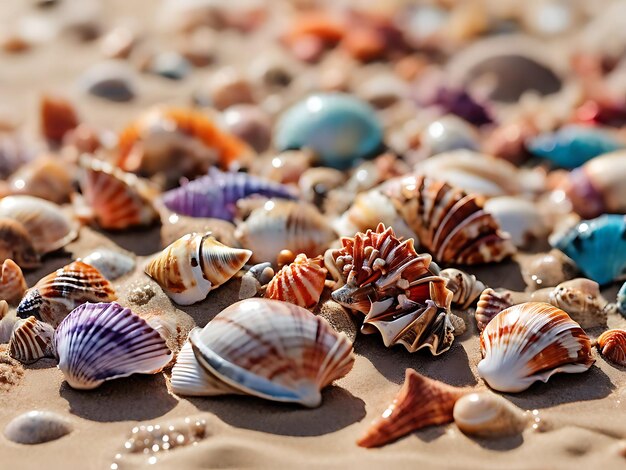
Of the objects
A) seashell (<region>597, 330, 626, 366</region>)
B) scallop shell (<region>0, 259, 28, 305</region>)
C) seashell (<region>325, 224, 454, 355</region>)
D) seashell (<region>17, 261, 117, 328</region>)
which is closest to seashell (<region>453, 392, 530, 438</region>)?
seashell (<region>325, 224, 454, 355</region>)

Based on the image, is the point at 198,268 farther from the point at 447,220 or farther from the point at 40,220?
the point at 447,220

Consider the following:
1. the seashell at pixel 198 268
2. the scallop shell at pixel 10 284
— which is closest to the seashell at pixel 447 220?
the seashell at pixel 198 268

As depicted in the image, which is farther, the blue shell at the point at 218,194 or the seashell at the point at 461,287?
the blue shell at the point at 218,194

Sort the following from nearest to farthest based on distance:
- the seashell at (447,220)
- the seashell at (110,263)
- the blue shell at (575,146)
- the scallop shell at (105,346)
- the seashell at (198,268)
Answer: the scallop shell at (105,346)
the seashell at (198,268)
the seashell at (110,263)
the seashell at (447,220)
the blue shell at (575,146)

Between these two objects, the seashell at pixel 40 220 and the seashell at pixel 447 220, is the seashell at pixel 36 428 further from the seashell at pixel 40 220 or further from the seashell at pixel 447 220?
the seashell at pixel 447 220

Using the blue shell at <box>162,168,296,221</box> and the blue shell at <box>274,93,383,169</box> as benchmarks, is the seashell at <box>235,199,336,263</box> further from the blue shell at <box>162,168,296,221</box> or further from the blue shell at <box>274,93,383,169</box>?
the blue shell at <box>274,93,383,169</box>

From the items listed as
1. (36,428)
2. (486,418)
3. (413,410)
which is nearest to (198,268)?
(36,428)
